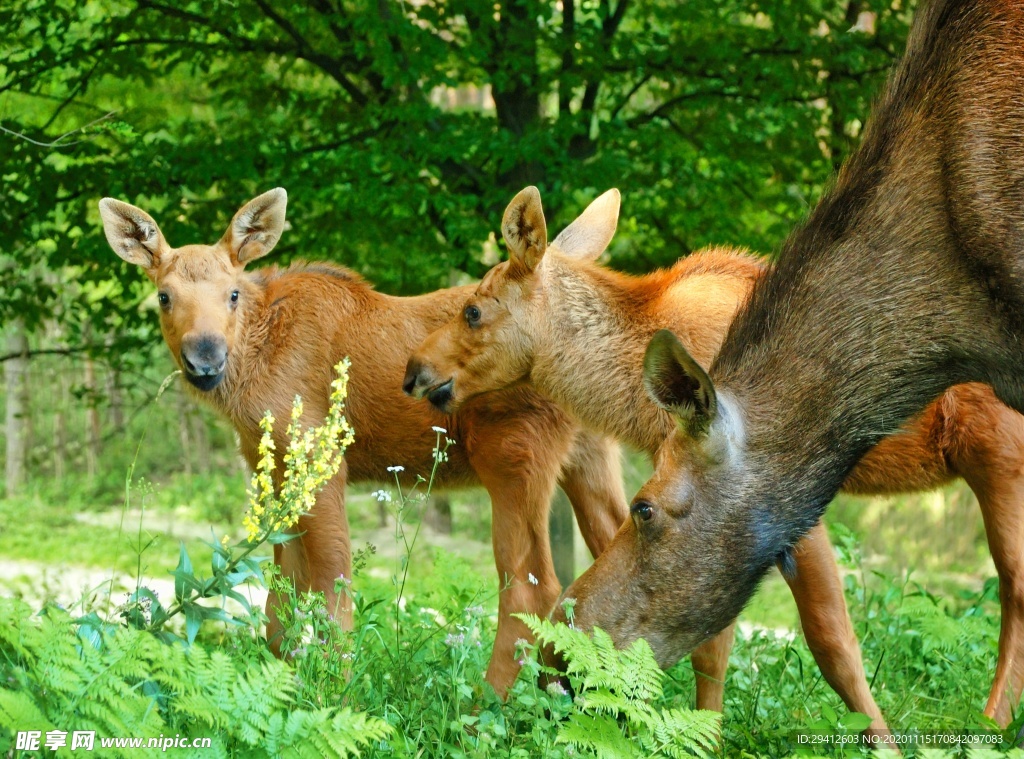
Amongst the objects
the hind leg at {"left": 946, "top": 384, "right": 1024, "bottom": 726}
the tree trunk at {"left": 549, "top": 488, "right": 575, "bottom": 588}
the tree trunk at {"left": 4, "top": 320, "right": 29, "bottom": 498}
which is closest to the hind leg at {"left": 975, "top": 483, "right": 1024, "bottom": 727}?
the hind leg at {"left": 946, "top": 384, "right": 1024, "bottom": 726}

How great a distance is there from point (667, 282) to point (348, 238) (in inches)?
127

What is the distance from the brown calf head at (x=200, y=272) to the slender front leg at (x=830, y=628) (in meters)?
3.50

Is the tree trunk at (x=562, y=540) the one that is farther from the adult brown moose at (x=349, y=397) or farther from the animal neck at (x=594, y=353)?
the animal neck at (x=594, y=353)

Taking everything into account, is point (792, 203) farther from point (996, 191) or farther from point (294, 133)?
point (996, 191)

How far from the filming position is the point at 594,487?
287 inches

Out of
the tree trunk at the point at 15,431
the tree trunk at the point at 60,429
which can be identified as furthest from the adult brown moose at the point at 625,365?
the tree trunk at the point at 60,429

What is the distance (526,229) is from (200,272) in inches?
85.7

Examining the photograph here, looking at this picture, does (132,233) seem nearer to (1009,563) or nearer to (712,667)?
(712,667)

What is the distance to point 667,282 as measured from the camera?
6.66 metres

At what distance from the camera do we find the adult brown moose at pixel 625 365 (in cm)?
630

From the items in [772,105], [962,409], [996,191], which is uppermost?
[772,105]

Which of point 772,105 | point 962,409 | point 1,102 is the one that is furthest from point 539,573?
point 1,102

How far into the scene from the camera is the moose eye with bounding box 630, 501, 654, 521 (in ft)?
16.0

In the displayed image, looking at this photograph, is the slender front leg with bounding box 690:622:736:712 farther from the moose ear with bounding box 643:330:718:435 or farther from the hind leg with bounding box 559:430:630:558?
the moose ear with bounding box 643:330:718:435
